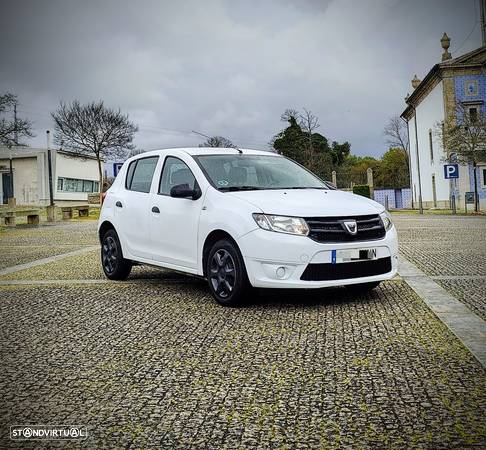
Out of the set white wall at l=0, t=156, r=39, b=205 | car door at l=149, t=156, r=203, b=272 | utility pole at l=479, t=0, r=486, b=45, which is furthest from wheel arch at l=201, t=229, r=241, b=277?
white wall at l=0, t=156, r=39, b=205

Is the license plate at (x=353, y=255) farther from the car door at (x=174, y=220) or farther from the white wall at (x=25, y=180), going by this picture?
the white wall at (x=25, y=180)

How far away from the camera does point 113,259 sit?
8.37 m

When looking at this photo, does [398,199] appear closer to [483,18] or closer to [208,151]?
[483,18]

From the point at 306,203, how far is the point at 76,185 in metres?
65.7

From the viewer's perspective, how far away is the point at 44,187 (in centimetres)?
6216

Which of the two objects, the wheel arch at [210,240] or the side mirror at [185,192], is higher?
the side mirror at [185,192]

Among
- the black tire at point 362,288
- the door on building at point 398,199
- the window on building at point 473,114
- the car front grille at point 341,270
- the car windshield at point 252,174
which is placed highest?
the window on building at point 473,114

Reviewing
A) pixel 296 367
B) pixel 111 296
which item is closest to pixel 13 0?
pixel 111 296

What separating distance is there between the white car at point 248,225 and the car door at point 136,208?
13 millimetres

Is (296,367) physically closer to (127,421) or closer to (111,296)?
(127,421)

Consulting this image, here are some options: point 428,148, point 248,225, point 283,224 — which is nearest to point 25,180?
point 428,148

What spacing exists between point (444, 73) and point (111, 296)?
42959mm

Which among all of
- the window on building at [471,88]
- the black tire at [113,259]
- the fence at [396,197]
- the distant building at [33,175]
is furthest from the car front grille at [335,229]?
the distant building at [33,175]

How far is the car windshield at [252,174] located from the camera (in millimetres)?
6793
